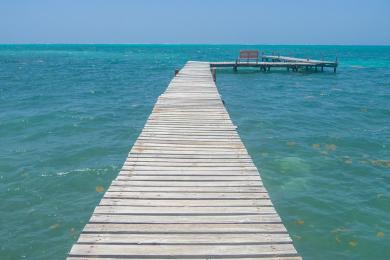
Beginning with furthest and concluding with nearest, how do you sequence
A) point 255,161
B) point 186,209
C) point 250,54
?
point 250,54 < point 255,161 < point 186,209

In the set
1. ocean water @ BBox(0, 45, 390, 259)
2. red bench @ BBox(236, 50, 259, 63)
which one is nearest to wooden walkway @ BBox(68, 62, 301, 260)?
ocean water @ BBox(0, 45, 390, 259)

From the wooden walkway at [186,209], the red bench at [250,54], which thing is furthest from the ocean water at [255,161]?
the red bench at [250,54]

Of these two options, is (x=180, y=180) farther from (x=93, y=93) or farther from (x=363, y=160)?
(x=93, y=93)

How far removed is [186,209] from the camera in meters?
5.70

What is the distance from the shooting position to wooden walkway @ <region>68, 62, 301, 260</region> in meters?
4.64

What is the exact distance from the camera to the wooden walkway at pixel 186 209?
4.64 metres

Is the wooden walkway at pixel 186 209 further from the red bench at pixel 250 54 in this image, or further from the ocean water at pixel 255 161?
the red bench at pixel 250 54

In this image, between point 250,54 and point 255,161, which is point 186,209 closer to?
point 255,161

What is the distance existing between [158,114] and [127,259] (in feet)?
26.8

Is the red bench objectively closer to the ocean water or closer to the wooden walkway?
the ocean water

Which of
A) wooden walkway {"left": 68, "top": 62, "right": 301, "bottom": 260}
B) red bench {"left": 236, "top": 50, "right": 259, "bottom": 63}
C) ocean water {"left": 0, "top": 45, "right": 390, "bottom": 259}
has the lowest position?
ocean water {"left": 0, "top": 45, "right": 390, "bottom": 259}

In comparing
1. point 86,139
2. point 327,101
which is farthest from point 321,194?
point 327,101

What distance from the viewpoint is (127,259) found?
445 centimetres

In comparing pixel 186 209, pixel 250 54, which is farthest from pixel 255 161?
pixel 250 54
